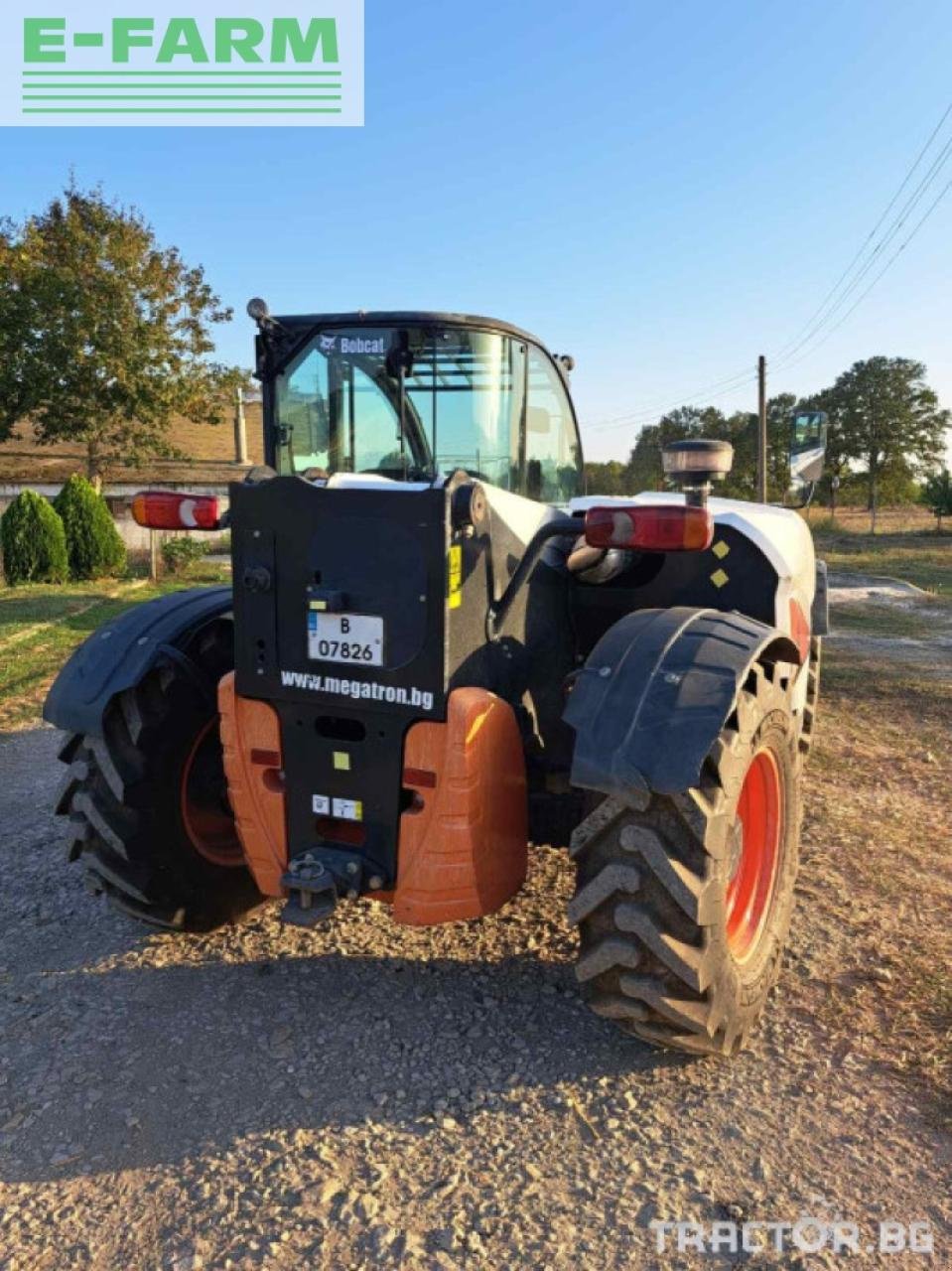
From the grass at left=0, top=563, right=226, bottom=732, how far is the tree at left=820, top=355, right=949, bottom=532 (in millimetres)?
37823

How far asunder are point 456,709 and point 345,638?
1.34 ft

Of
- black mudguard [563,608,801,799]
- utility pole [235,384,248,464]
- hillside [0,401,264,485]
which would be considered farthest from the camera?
utility pole [235,384,248,464]

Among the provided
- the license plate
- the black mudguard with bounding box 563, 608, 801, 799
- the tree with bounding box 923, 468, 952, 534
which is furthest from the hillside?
the tree with bounding box 923, 468, 952, 534

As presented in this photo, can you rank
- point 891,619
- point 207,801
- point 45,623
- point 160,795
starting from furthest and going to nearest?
point 891,619
point 45,623
point 207,801
point 160,795

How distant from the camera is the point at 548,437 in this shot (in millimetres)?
4094

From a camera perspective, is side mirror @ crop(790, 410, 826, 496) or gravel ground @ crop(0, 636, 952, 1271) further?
side mirror @ crop(790, 410, 826, 496)

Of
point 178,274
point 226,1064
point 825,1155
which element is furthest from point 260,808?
point 178,274

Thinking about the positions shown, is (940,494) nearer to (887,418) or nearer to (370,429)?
(887,418)

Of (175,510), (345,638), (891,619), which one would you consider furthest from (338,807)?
(891,619)

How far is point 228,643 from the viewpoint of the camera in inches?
143

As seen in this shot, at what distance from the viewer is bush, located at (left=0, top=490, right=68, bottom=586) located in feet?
53.6

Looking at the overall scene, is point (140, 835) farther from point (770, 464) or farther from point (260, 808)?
point (770, 464)

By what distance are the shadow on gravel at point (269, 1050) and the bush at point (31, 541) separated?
582 inches

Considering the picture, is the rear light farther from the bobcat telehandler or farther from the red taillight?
the red taillight
